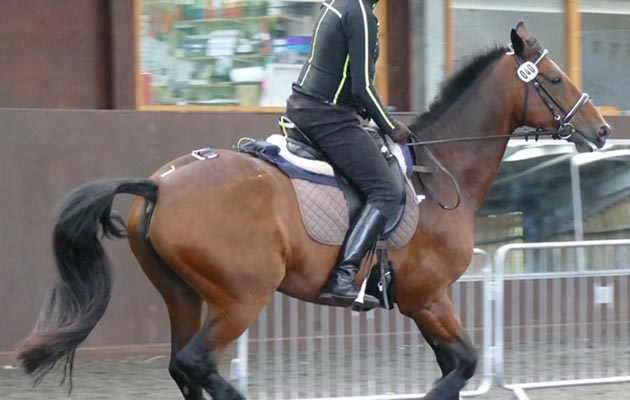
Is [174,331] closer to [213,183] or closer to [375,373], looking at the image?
[213,183]

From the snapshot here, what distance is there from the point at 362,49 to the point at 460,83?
99 cm

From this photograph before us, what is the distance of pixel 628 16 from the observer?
37.9 ft

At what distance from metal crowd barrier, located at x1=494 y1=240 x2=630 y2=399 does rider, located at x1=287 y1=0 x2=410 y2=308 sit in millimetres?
1632

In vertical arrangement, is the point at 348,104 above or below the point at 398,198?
above

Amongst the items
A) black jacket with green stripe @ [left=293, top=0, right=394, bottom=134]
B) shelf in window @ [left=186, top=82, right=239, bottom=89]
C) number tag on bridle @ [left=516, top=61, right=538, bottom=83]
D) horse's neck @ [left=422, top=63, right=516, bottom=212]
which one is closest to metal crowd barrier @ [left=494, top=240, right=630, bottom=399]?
horse's neck @ [left=422, top=63, right=516, bottom=212]

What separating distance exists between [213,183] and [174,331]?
0.91m

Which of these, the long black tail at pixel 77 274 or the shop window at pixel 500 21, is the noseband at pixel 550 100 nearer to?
the long black tail at pixel 77 274

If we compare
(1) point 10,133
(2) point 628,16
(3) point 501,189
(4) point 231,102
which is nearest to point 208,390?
(1) point 10,133

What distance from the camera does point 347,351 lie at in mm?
8062

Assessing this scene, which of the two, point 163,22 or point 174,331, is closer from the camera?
point 174,331

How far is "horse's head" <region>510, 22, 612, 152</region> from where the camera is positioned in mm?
7246

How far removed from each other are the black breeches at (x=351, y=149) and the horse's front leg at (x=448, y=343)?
0.67 m

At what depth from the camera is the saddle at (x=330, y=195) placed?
670 cm

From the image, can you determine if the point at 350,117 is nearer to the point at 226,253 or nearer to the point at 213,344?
the point at 226,253
